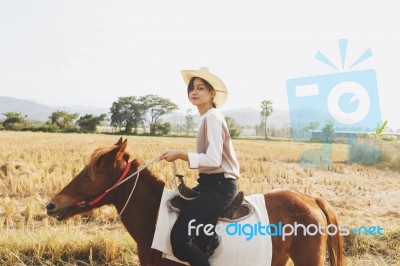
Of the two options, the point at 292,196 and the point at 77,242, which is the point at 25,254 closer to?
the point at 77,242

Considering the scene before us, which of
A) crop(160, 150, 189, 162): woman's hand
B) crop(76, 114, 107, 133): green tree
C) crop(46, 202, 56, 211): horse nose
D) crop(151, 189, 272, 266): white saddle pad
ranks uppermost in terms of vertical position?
crop(76, 114, 107, 133): green tree

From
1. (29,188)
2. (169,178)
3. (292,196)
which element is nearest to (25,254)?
(292,196)

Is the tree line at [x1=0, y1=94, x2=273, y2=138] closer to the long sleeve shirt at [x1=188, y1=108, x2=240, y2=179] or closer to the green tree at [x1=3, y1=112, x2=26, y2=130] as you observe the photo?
the green tree at [x1=3, y1=112, x2=26, y2=130]

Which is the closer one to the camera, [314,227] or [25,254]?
[314,227]

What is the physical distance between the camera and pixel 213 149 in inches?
104

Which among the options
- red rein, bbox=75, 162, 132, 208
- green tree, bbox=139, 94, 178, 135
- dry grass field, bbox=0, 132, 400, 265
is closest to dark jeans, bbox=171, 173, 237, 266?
red rein, bbox=75, 162, 132, 208

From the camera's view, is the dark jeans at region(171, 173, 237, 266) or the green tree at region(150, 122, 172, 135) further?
the green tree at region(150, 122, 172, 135)

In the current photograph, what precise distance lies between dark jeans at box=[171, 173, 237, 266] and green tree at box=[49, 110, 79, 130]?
191 ft

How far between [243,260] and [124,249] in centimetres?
238

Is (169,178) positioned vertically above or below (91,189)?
below

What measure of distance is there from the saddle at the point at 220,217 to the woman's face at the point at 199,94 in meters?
0.72

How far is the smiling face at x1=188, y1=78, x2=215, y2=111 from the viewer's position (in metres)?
2.90

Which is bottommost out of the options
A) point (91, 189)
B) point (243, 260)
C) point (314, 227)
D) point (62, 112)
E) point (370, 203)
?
point (370, 203)

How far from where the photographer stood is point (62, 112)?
198 ft
